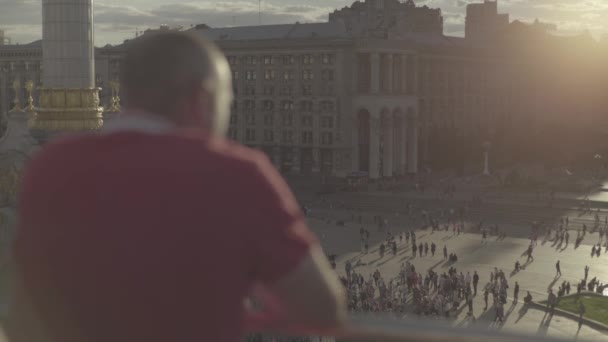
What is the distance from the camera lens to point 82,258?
2494mm

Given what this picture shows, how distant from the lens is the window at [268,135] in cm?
8984

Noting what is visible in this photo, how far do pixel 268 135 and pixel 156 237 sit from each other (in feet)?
289

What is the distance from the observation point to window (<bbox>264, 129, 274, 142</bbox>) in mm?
89838

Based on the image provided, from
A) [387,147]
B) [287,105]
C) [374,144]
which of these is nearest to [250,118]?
[287,105]

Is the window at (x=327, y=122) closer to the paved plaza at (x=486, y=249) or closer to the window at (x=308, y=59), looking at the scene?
the window at (x=308, y=59)

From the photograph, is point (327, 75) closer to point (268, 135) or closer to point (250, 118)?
point (268, 135)

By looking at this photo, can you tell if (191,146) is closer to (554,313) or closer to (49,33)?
(49,33)

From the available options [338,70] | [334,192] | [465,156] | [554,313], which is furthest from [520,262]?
[465,156]

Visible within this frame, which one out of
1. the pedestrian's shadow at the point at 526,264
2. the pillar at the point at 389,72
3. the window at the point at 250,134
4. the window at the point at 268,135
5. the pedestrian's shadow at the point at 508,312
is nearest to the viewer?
the pedestrian's shadow at the point at 508,312

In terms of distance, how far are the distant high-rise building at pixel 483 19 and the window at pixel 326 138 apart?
76012mm

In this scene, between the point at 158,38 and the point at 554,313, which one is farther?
the point at 554,313

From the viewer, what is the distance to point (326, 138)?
8581 centimetres

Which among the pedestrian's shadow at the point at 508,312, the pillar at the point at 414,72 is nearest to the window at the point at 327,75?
the pillar at the point at 414,72

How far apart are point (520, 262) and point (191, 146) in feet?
148
